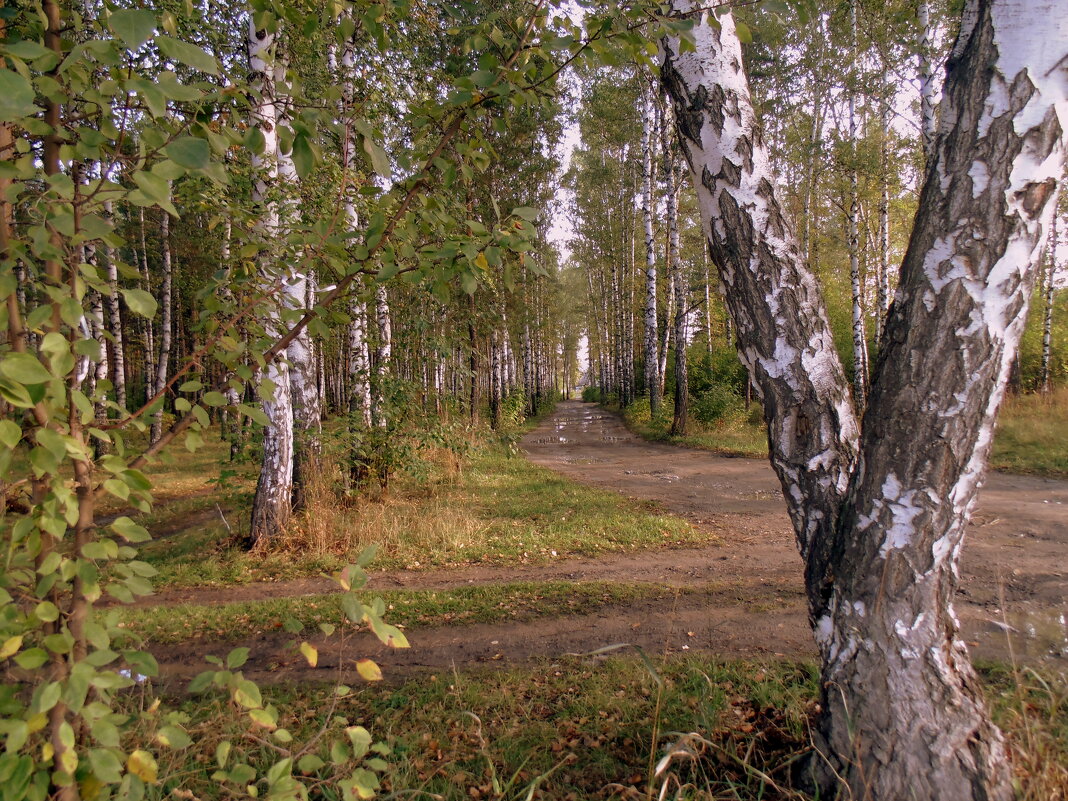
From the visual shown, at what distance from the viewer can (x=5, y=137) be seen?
1.18 meters

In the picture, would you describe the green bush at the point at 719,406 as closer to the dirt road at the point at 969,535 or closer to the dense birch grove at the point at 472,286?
the dirt road at the point at 969,535

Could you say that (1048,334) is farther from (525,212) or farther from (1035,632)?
(525,212)

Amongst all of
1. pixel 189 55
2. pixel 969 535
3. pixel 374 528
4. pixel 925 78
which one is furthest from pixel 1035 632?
pixel 925 78

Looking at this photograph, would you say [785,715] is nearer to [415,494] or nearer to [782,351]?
[782,351]

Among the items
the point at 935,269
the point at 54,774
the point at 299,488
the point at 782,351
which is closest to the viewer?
the point at 54,774

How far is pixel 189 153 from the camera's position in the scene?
36.1 inches

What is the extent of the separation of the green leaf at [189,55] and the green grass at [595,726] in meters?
2.10

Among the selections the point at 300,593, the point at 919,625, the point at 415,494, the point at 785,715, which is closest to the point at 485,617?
the point at 300,593

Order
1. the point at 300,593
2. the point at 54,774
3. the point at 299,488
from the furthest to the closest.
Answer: the point at 299,488 → the point at 300,593 → the point at 54,774

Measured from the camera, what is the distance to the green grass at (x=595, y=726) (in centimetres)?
235

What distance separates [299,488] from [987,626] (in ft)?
24.0

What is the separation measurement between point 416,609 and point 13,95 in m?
4.57

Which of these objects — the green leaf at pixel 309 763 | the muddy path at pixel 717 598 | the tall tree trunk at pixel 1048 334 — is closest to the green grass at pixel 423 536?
the muddy path at pixel 717 598

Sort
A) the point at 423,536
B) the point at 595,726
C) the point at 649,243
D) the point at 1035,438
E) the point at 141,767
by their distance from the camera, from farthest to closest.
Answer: the point at 649,243
the point at 1035,438
the point at 423,536
the point at 595,726
the point at 141,767
